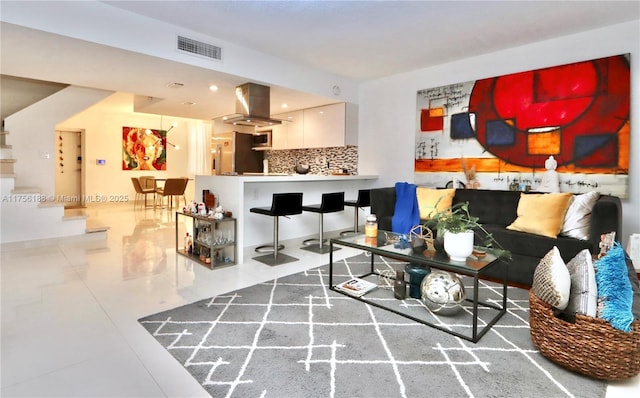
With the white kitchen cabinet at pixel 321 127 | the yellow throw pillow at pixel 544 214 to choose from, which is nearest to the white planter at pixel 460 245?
the yellow throw pillow at pixel 544 214

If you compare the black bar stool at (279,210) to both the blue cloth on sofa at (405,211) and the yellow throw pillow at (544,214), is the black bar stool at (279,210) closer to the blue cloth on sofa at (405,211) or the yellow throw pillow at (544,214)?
the blue cloth on sofa at (405,211)

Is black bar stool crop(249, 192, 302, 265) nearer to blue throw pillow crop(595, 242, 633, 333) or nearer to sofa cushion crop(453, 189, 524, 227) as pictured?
sofa cushion crop(453, 189, 524, 227)

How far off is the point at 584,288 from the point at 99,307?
11.1 ft

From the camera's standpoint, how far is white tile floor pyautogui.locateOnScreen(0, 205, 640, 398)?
5.83ft

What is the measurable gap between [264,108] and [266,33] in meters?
1.20

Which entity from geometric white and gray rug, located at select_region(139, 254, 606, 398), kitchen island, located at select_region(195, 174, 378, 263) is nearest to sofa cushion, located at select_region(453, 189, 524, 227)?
geometric white and gray rug, located at select_region(139, 254, 606, 398)

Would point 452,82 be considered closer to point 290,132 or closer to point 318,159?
point 318,159

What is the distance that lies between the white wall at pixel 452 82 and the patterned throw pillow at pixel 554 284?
256 centimetres

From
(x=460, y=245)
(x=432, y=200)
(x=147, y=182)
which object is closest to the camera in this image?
(x=460, y=245)

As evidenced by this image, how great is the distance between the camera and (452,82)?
509cm

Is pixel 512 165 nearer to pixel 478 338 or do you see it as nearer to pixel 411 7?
pixel 411 7

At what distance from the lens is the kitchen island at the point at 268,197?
412 centimetres

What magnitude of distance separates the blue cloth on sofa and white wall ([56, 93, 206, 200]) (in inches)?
287

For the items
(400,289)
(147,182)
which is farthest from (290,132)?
(147,182)
